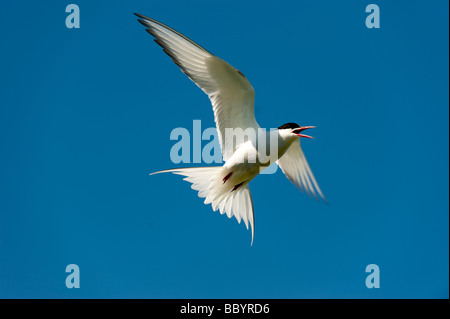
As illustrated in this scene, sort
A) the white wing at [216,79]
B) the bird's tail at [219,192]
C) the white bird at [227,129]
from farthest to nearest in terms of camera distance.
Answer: the bird's tail at [219,192], the white bird at [227,129], the white wing at [216,79]

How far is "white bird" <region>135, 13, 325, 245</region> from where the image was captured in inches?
247

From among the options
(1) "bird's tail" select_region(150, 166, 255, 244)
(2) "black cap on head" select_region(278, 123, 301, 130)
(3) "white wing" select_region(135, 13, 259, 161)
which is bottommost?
(1) "bird's tail" select_region(150, 166, 255, 244)

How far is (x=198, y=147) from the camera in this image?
707cm

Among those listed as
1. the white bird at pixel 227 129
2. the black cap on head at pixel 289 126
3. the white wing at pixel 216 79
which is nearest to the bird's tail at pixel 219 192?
the white bird at pixel 227 129

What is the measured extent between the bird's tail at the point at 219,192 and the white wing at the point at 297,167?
2.83 ft

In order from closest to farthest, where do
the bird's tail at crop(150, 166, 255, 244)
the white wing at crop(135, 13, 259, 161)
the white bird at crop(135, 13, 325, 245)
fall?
the white wing at crop(135, 13, 259, 161), the white bird at crop(135, 13, 325, 245), the bird's tail at crop(150, 166, 255, 244)

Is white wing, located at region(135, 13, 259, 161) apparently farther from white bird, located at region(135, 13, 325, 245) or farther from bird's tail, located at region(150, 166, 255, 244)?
bird's tail, located at region(150, 166, 255, 244)

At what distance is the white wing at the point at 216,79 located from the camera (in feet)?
19.9

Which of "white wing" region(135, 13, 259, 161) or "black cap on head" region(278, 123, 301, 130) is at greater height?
"white wing" region(135, 13, 259, 161)

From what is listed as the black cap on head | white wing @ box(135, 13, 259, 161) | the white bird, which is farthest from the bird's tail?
the black cap on head

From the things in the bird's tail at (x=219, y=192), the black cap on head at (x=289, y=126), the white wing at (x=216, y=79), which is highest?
the white wing at (x=216, y=79)

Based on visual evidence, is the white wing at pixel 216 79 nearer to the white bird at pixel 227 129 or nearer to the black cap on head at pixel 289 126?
the white bird at pixel 227 129
